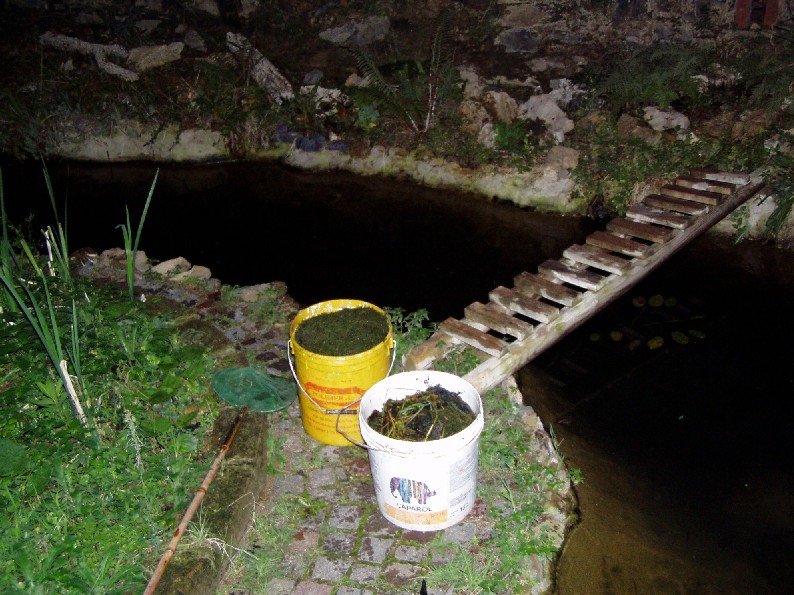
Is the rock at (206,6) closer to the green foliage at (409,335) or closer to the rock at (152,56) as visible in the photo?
the rock at (152,56)

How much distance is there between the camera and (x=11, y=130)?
1043 centimetres

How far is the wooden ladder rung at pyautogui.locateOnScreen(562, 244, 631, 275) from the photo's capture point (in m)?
5.16

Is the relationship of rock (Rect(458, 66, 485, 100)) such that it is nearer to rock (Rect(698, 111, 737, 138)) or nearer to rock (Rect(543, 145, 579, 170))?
rock (Rect(543, 145, 579, 170))

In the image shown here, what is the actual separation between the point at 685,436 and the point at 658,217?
2381 millimetres

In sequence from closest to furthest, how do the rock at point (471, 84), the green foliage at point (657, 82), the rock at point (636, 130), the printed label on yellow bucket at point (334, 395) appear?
the printed label on yellow bucket at point (334, 395) < the rock at point (636, 130) < the green foliage at point (657, 82) < the rock at point (471, 84)

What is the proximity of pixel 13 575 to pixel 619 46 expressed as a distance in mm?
10394

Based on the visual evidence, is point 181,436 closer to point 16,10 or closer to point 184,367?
point 184,367

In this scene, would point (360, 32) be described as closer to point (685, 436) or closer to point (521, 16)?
point (521, 16)

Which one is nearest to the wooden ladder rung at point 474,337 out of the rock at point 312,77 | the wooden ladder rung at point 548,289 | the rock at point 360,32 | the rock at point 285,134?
the wooden ladder rung at point 548,289

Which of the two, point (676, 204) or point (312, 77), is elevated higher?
point (676, 204)

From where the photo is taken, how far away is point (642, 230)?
567cm

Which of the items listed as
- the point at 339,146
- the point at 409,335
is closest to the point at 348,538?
the point at 409,335

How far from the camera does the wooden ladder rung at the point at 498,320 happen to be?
4.43 metres

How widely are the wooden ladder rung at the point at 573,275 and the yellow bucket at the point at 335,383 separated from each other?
206 centimetres
